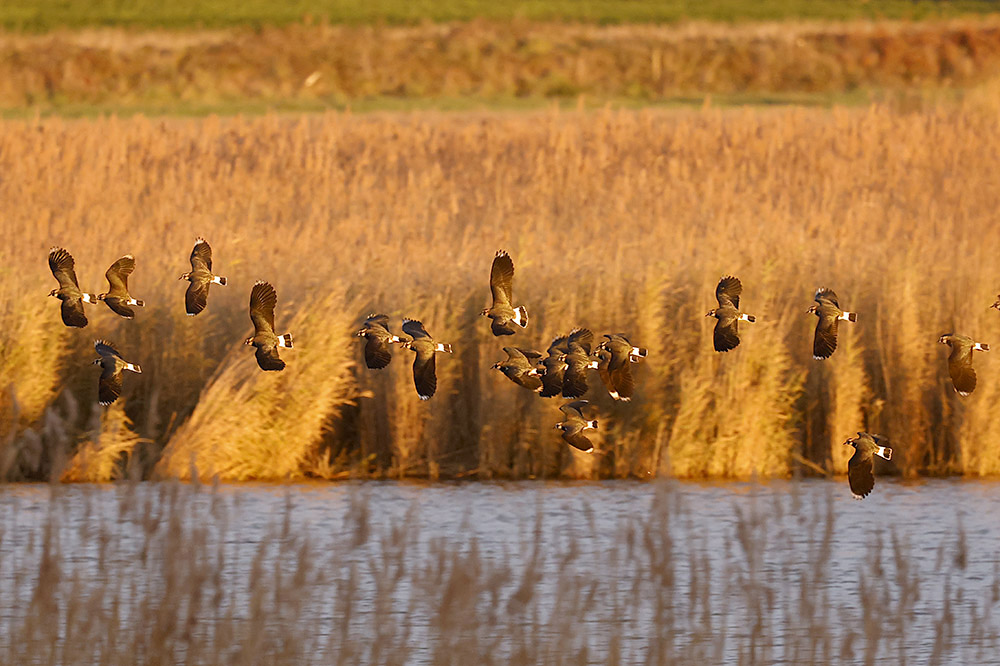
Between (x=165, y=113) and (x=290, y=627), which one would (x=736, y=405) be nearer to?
(x=290, y=627)

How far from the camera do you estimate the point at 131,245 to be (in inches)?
595

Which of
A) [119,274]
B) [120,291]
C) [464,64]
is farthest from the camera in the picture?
[464,64]

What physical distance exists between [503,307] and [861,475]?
4.42 feet

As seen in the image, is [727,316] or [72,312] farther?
[72,312]

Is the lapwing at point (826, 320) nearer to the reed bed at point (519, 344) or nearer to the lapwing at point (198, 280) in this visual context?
the lapwing at point (198, 280)

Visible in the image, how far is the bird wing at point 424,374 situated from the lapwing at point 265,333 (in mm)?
444

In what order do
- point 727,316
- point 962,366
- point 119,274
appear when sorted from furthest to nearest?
point 119,274 → point 727,316 → point 962,366

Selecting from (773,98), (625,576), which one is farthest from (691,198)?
(773,98)

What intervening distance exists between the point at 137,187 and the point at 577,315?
33.7ft

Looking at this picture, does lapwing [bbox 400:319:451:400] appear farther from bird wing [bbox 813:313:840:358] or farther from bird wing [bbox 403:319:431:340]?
bird wing [bbox 813:313:840:358]

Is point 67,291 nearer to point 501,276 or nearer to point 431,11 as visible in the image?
point 501,276

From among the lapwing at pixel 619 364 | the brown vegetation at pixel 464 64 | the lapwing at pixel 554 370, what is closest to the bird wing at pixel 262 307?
the lapwing at pixel 554 370

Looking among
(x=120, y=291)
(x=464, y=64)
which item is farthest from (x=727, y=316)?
(x=464, y=64)

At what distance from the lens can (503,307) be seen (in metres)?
Result: 6.43
